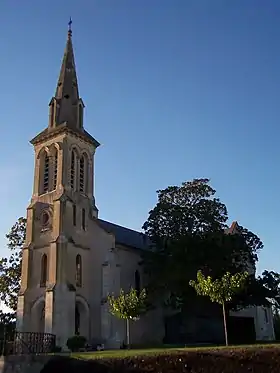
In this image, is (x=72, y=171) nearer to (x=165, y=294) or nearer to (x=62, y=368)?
(x=165, y=294)

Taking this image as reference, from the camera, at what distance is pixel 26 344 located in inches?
888

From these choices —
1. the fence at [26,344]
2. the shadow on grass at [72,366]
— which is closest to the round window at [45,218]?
the fence at [26,344]

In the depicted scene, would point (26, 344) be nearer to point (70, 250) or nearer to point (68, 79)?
point (70, 250)

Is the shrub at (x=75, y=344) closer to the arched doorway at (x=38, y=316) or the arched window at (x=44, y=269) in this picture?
the arched doorway at (x=38, y=316)

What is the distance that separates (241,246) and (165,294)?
8.40 metres

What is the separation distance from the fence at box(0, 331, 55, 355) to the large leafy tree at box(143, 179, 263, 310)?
44.6 feet

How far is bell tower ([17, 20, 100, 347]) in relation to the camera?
34812mm

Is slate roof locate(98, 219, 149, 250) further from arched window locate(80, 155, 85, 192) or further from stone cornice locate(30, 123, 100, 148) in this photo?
stone cornice locate(30, 123, 100, 148)

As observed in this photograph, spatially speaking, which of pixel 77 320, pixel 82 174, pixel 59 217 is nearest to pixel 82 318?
pixel 77 320

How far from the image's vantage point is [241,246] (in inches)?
1468

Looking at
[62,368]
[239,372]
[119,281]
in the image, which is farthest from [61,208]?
[239,372]

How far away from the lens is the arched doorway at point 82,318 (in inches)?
1439

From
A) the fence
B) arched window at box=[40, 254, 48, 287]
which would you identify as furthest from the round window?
the fence

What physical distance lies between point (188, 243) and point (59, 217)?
11.1 meters
